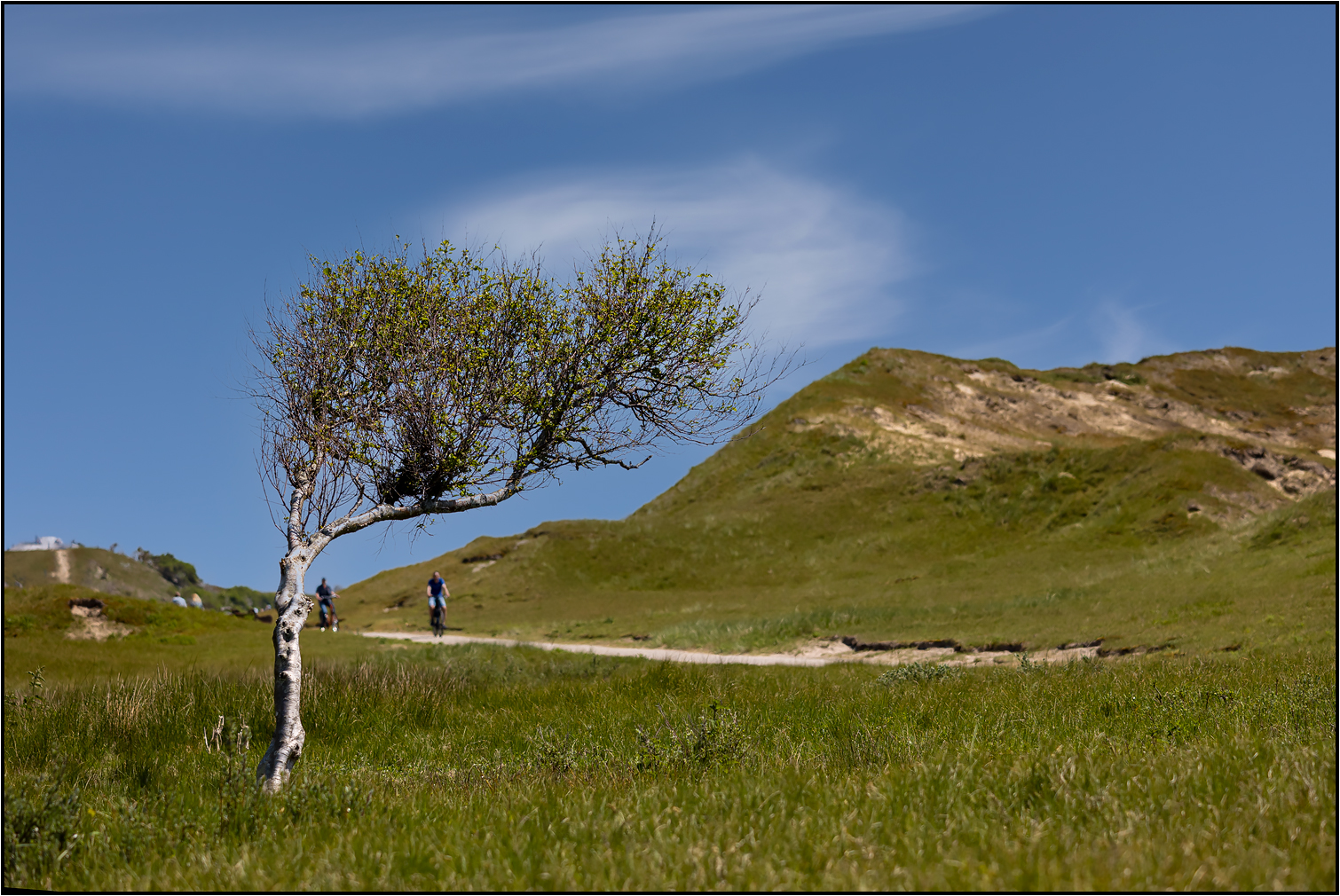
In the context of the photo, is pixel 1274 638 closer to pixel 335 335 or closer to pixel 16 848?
pixel 335 335

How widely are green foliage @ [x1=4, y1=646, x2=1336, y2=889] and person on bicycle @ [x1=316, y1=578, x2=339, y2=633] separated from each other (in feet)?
97.0

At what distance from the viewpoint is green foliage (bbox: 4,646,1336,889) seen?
14.6ft

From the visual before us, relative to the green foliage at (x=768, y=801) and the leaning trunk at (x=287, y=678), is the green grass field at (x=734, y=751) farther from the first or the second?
the leaning trunk at (x=287, y=678)

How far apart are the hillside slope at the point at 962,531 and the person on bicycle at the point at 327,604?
7.86 metres

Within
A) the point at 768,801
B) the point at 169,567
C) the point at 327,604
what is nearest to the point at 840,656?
the point at 768,801

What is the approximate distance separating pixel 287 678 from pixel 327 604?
35.7 metres

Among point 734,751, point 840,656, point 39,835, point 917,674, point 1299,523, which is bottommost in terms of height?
point 840,656

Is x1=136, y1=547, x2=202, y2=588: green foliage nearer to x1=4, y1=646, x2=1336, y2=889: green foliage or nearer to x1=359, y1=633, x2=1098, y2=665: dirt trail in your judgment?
x1=359, y1=633, x2=1098, y2=665: dirt trail

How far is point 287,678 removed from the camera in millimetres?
9391

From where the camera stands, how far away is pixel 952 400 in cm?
10281

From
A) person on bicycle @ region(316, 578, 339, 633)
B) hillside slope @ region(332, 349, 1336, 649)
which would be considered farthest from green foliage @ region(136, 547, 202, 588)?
person on bicycle @ region(316, 578, 339, 633)

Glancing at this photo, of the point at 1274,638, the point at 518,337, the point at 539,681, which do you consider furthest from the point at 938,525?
the point at 518,337

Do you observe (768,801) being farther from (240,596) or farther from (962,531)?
(240,596)

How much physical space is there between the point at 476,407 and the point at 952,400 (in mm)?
98088
